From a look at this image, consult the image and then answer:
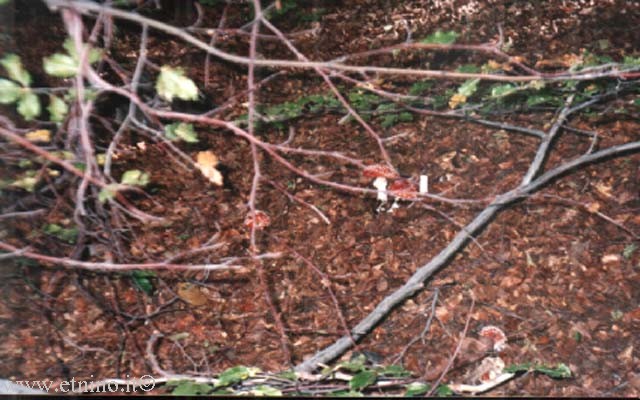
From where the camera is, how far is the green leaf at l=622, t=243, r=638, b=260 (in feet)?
6.51

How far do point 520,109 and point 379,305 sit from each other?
133cm

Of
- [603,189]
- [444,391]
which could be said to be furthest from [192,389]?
[603,189]

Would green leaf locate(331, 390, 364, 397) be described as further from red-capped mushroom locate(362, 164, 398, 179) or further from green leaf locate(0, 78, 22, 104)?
green leaf locate(0, 78, 22, 104)

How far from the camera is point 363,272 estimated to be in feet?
6.84

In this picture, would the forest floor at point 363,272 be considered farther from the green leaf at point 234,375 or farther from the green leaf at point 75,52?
the green leaf at point 75,52

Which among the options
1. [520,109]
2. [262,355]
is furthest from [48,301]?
[520,109]

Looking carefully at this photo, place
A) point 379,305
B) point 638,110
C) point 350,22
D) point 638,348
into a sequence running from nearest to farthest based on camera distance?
point 638,348
point 379,305
point 638,110
point 350,22

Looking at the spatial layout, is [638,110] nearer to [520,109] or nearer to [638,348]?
[520,109]

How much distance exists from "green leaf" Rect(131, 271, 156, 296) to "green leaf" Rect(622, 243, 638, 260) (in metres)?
1.73

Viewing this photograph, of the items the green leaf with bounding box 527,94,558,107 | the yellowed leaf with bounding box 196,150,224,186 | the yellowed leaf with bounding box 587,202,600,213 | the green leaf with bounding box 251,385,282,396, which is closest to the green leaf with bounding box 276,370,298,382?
the green leaf with bounding box 251,385,282,396

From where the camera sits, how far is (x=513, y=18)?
3.24m

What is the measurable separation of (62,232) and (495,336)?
151 centimetres

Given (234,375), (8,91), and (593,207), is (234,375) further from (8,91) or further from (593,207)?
(593,207)

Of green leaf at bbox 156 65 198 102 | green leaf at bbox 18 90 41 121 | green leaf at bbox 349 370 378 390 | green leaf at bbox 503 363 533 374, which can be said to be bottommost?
green leaf at bbox 503 363 533 374
